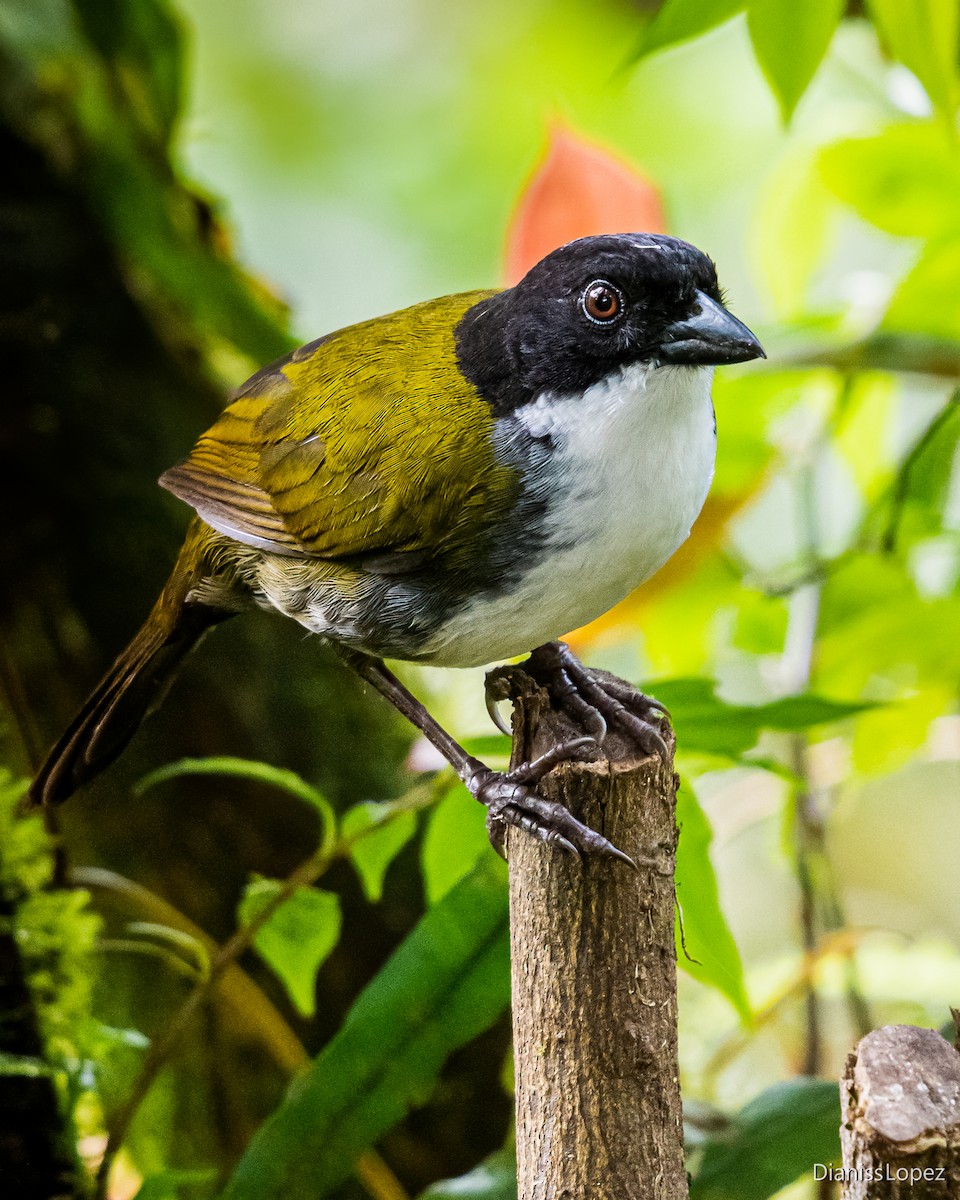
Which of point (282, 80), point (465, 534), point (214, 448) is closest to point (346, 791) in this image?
point (214, 448)

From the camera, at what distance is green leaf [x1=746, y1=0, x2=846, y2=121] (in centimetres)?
115

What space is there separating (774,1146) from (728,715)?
46 cm

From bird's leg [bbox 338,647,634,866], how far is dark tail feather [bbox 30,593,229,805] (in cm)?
22

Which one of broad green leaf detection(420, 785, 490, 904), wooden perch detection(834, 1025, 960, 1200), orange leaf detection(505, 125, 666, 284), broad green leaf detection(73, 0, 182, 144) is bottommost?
wooden perch detection(834, 1025, 960, 1200)

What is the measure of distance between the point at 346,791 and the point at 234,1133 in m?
0.54

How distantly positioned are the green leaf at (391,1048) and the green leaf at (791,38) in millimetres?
850

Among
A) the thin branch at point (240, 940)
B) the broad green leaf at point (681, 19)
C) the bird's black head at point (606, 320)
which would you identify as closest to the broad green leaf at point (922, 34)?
the broad green leaf at point (681, 19)

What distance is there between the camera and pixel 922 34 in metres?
1.16

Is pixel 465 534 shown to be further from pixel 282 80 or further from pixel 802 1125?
pixel 282 80

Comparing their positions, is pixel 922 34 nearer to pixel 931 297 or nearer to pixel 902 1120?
pixel 931 297

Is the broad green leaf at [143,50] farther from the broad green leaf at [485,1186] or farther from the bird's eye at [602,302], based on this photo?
the broad green leaf at [485,1186]

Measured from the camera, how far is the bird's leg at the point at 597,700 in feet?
3.92

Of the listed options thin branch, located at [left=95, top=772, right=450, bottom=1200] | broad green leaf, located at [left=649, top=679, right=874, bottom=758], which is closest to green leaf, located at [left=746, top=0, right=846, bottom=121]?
broad green leaf, located at [left=649, top=679, right=874, bottom=758]

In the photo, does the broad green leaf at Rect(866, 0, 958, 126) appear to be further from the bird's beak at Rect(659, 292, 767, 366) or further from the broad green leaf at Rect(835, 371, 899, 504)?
the broad green leaf at Rect(835, 371, 899, 504)
